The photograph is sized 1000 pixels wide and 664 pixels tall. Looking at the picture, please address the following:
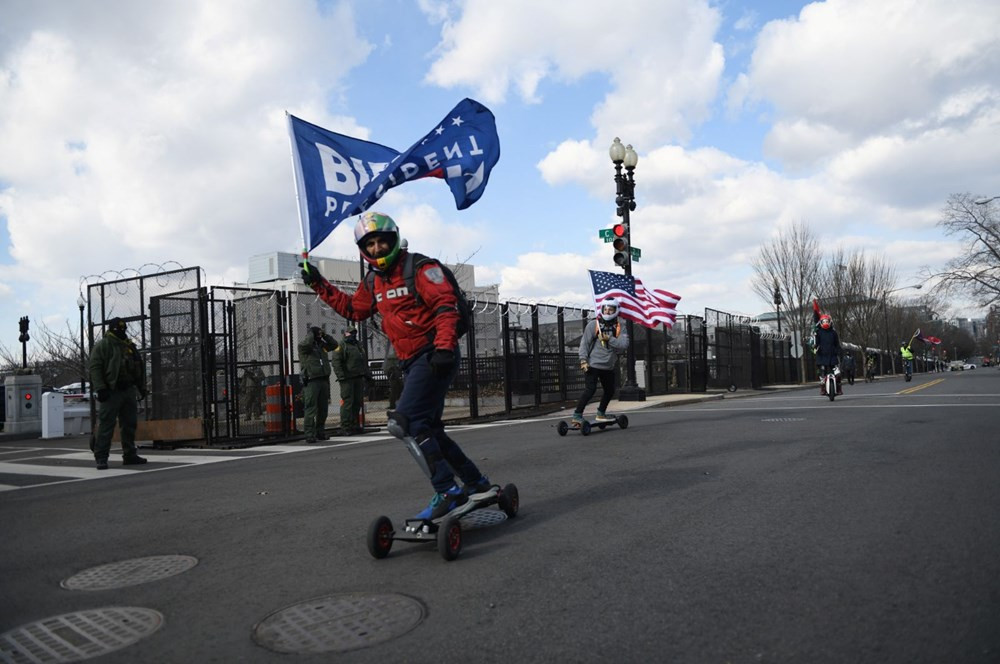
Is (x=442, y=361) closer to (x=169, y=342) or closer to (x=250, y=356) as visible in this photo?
(x=169, y=342)

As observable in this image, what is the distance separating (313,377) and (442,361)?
8865 mm

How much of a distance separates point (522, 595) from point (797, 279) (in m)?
48.0

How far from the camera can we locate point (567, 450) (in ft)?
28.6

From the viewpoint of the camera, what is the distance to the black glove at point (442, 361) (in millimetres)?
4250

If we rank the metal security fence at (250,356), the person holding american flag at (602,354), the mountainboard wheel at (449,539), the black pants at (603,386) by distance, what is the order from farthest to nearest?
the metal security fence at (250,356), the black pants at (603,386), the person holding american flag at (602,354), the mountainboard wheel at (449,539)

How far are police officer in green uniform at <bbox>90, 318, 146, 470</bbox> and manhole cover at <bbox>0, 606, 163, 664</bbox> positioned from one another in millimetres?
7015

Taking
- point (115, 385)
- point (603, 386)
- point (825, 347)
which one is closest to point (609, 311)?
point (603, 386)

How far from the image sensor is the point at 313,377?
41.4 feet

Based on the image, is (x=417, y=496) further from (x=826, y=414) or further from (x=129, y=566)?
(x=826, y=414)

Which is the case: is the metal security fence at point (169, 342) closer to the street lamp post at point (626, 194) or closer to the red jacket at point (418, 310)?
the red jacket at point (418, 310)

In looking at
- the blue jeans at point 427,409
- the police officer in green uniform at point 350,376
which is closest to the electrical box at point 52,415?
the police officer in green uniform at point 350,376

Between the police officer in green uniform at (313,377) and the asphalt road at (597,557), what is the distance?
4578 mm

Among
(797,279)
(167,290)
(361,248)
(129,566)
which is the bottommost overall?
(129,566)

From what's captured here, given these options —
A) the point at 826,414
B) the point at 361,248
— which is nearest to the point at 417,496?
the point at 361,248
